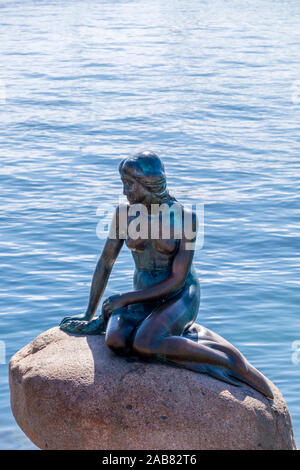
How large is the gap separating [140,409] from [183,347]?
572mm

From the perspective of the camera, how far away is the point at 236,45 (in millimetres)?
30719

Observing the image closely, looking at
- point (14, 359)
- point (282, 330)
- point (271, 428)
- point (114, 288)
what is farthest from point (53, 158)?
point (271, 428)

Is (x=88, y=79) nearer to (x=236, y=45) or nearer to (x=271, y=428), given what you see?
(x=236, y=45)

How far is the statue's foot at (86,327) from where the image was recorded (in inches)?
281

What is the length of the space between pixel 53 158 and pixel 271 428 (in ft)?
36.2

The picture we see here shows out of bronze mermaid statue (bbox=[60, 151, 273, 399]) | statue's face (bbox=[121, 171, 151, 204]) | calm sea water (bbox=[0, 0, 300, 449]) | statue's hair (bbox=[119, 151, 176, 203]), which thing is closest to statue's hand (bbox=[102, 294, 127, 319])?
bronze mermaid statue (bbox=[60, 151, 273, 399])

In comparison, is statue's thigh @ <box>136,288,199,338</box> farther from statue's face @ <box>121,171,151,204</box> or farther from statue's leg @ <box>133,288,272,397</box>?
statue's face @ <box>121,171,151,204</box>

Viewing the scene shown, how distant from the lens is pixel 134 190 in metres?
6.79

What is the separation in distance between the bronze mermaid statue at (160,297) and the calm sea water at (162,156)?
75.5 inches

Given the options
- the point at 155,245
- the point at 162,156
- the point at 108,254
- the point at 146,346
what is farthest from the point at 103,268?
the point at 162,156

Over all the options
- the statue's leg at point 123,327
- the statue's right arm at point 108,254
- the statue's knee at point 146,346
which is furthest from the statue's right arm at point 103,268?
the statue's knee at point 146,346

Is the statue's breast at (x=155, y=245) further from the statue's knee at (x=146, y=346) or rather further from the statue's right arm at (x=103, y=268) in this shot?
the statue's knee at (x=146, y=346)

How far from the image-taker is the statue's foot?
715 cm

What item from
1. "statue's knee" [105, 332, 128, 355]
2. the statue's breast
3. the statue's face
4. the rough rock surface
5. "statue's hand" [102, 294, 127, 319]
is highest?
the statue's face
